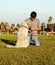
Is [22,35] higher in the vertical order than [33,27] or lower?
lower

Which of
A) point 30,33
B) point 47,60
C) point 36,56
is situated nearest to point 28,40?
point 30,33

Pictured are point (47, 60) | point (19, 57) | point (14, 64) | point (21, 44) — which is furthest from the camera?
point (21, 44)

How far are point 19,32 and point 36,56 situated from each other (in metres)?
4.69

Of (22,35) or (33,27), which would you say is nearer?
(22,35)

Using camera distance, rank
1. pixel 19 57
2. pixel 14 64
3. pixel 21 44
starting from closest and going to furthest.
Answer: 1. pixel 14 64
2. pixel 19 57
3. pixel 21 44

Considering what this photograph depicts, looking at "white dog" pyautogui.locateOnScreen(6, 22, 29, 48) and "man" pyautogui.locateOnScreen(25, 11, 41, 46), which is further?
"man" pyautogui.locateOnScreen(25, 11, 41, 46)

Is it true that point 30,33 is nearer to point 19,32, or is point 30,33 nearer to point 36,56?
point 19,32

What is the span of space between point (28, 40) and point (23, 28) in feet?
2.72

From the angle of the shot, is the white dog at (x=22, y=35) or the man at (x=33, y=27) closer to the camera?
the white dog at (x=22, y=35)

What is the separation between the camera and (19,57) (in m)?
11.9

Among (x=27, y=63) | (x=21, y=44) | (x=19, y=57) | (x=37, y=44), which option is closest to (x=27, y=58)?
(x=19, y=57)

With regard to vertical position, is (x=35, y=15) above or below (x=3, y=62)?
above

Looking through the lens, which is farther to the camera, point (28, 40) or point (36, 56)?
point (28, 40)

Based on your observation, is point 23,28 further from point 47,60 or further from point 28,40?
point 47,60
